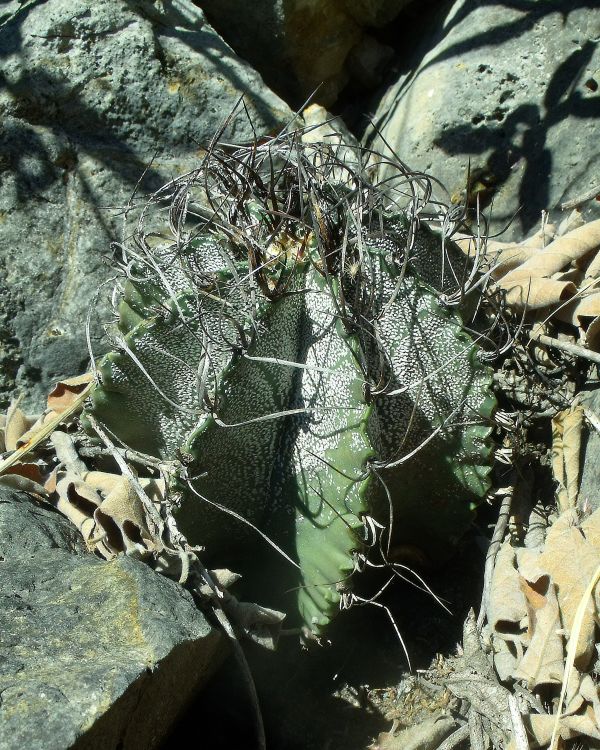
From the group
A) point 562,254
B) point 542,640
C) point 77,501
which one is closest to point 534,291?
point 562,254

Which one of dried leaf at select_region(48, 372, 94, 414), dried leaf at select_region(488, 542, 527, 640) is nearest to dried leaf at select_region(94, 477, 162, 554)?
dried leaf at select_region(48, 372, 94, 414)

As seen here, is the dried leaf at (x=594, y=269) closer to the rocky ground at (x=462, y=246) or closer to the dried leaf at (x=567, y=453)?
the rocky ground at (x=462, y=246)

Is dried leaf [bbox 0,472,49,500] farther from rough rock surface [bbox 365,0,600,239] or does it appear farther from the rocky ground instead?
rough rock surface [bbox 365,0,600,239]

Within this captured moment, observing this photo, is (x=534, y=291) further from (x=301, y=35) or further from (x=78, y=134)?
(x=301, y=35)

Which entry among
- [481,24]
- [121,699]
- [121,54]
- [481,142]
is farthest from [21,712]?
[481,24]

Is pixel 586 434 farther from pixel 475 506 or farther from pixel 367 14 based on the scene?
pixel 367 14

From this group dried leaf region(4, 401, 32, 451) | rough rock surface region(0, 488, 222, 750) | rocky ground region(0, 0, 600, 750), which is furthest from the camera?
dried leaf region(4, 401, 32, 451)

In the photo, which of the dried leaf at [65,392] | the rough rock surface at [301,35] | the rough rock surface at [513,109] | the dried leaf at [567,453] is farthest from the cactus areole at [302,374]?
the rough rock surface at [301,35]
